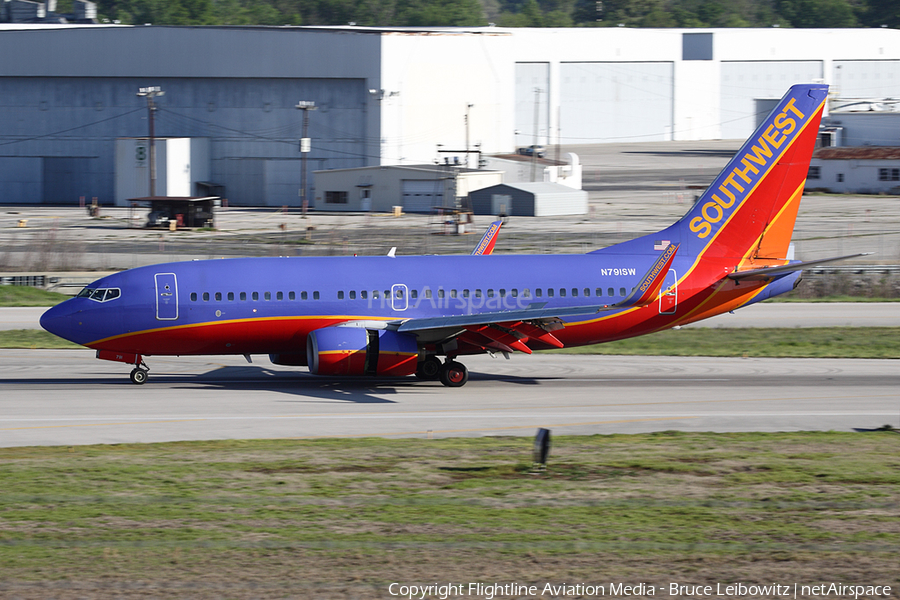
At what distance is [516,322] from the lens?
2950 cm

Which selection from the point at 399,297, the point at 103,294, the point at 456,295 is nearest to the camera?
the point at 103,294

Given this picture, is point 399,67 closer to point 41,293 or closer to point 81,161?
point 81,161

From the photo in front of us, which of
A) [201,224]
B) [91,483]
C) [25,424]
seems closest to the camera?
Answer: [91,483]

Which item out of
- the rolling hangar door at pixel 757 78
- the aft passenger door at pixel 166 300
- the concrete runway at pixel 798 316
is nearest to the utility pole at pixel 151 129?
the concrete runway at pixel 798 316

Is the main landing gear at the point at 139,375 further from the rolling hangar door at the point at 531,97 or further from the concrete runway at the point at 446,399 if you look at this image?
the rolling hangar door at the point at 531,97

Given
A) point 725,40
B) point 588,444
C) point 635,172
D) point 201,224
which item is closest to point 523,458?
point 588,444

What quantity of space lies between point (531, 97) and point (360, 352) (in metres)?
126

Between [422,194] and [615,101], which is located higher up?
[615,101]

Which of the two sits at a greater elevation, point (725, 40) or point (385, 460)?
point (725, 40)

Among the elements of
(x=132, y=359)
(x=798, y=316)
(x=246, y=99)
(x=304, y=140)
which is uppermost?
(x=246, y=99)

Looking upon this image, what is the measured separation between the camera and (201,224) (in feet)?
284

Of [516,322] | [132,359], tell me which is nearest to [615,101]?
[516,322]

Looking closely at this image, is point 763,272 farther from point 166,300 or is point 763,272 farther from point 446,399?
point 166,300

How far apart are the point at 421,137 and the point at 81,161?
3732 cm
